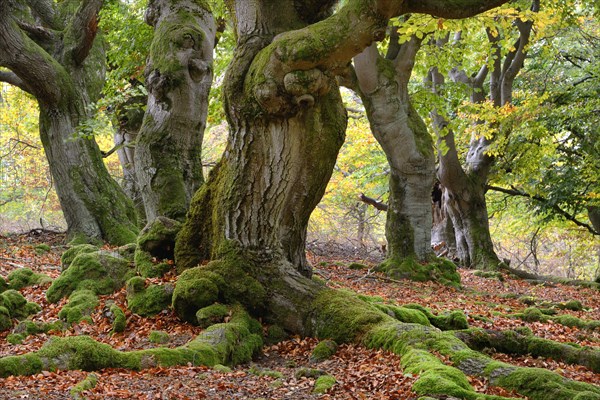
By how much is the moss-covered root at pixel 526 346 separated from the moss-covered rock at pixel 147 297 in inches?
135

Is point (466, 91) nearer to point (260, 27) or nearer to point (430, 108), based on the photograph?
point (430, 108)

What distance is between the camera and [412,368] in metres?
4.95

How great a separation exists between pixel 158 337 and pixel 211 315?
649mm

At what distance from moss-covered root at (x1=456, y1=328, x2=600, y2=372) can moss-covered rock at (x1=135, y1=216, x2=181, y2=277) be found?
3.98 meters

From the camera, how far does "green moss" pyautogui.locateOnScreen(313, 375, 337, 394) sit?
4.81 meters

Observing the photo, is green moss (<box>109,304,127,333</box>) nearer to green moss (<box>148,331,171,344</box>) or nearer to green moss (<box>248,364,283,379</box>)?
green moss (<box>148,331,171,344</box>)

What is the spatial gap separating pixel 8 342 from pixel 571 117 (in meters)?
15.3

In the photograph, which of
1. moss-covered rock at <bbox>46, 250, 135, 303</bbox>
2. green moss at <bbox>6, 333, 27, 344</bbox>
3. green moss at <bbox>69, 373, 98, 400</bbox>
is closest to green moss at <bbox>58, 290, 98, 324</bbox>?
moss-covered rock at <bbox>46, 250, 135, 303</bbox>

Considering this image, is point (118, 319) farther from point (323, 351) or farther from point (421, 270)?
point (421, 270)

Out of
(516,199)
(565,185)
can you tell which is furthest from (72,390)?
(516,199)

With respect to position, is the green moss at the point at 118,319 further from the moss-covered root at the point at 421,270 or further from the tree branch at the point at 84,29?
the tree branch at the point at 84,29

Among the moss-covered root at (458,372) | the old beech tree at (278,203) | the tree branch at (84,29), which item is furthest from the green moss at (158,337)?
the tree branch at (84,29)

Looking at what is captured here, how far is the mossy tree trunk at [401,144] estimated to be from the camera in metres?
13.4

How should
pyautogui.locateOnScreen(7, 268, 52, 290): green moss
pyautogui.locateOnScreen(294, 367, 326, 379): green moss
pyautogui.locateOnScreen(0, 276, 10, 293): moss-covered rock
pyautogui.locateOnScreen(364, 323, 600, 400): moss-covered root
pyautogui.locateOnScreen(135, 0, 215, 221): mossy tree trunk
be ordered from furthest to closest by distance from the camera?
pyautogui.locateOnScreen(135, 0, 215, 221): mossy tree trunk, pyautogui.locateOnScreen(7, 268, 52, 290): green moss, pyautogui.locateOnScreen(0, 276, 10, 293): moss-covered rock, pyautogui.locateOnScreen(294, 367, 326, 379): green moss, pyautogui.locateOnScreen(364, 323, 600, 400): moss-covered root
